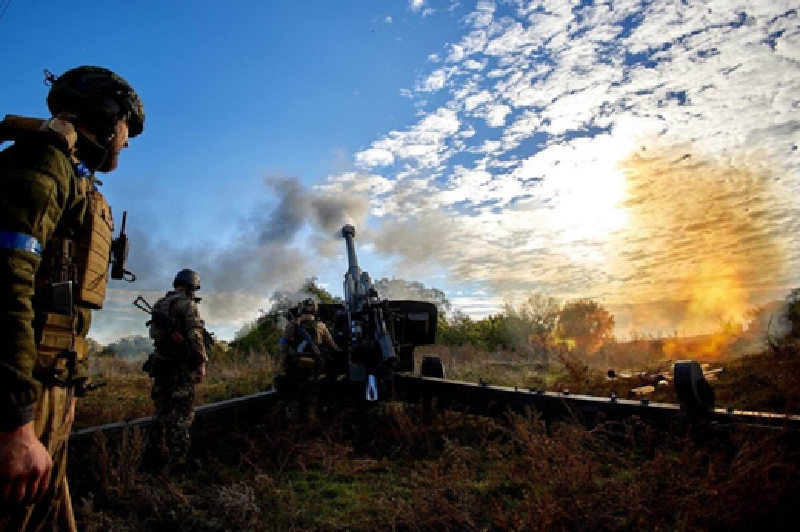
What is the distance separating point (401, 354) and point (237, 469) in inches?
140

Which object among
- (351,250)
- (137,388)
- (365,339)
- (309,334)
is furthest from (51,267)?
(137,388)

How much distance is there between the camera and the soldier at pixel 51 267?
1.55 m

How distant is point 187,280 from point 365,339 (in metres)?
2.72

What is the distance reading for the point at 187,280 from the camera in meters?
5.98

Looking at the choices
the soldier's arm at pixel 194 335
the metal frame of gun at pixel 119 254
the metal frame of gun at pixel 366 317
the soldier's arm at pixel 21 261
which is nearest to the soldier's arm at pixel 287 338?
the metal frame of gun at pixel 366 317

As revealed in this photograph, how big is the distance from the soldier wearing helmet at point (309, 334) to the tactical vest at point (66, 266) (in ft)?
17.7

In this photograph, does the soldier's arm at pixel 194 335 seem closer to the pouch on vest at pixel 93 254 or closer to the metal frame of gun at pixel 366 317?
the metal frame of gun at pixel 366 317

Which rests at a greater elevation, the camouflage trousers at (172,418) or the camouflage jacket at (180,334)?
the camouflage jacket at (180,334)

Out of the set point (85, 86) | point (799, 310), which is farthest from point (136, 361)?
point (799, 310)

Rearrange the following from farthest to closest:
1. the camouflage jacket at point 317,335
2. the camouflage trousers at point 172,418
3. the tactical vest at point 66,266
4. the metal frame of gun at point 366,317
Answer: the camouflage jacket at point 317,335, the metal frame of gun at point 366,317, the camouflage trousers at point 172,418, the tactical vest at point 66,266

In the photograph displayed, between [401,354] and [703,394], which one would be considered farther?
[401,354]

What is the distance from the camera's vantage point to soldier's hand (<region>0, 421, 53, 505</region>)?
4.86ft

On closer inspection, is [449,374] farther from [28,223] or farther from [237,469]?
[28,223]

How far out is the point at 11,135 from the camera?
182 centimetres
